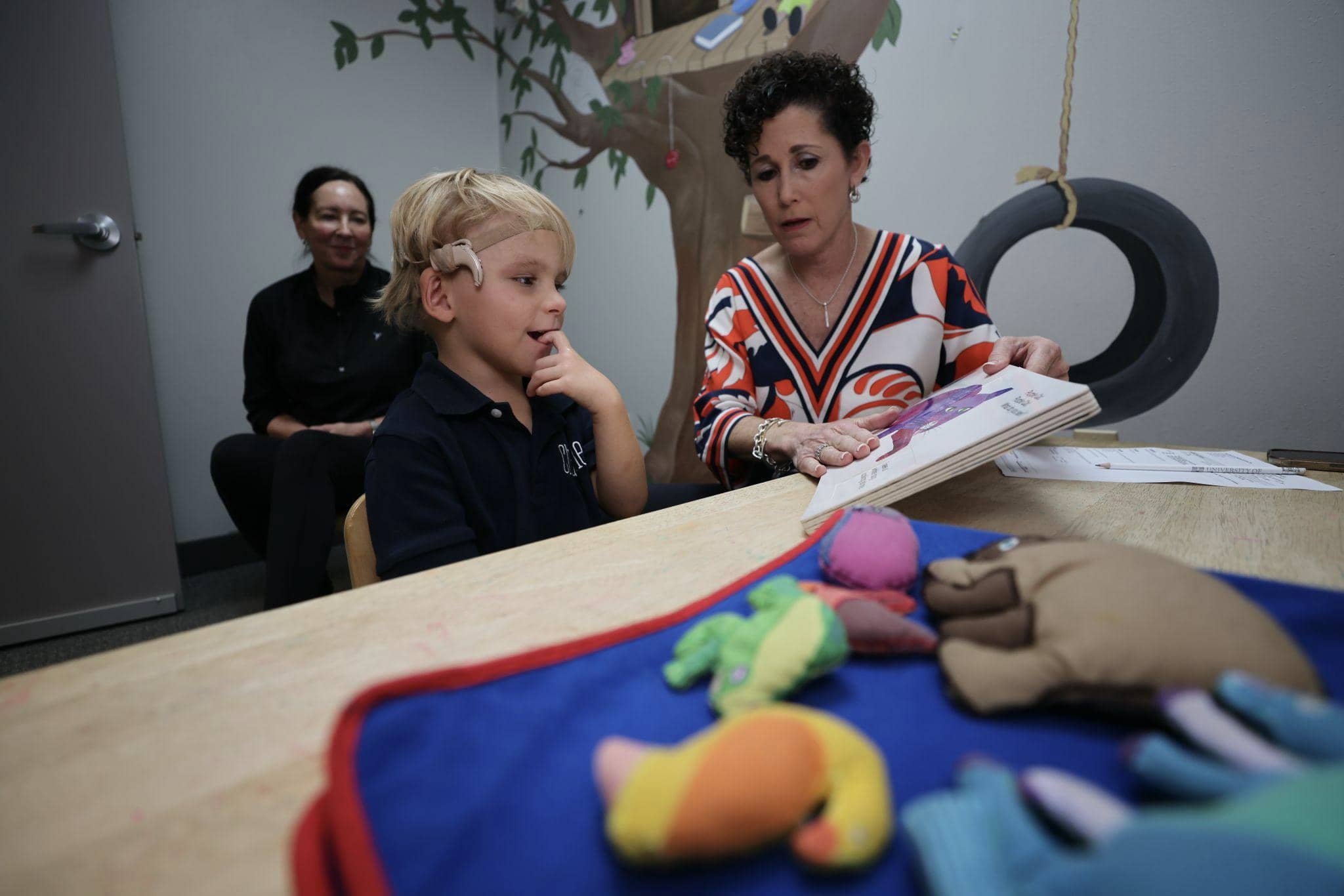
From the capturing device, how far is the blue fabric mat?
0.25 m

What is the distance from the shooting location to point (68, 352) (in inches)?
70.4

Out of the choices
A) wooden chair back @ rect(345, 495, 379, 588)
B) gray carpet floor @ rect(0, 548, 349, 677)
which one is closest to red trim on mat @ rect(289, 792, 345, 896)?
wooden chair back @ rect(345, 495, 379, 588)

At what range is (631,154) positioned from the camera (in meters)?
2.48

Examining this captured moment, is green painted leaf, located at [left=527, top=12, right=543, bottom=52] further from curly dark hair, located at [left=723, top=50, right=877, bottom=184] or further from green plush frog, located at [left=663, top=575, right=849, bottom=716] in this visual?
green plush frog, located at [left=663, top=575, right=849, bottom=716]

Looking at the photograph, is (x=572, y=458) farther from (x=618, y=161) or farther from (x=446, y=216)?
(x=618, y=161)

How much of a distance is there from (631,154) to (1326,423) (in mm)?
2156

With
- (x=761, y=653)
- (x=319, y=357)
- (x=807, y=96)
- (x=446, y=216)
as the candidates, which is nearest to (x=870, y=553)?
(x=761, y=653)

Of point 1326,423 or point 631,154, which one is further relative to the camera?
point 631,154

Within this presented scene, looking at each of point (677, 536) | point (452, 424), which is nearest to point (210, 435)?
point (452, 424)

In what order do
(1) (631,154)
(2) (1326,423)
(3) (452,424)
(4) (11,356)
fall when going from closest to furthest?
(3) (452,424)
(2) (1326,423)
(4) (11,356)
(1) (631,154)

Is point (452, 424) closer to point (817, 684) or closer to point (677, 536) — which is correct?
point (677, 536)

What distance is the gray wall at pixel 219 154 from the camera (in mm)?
2256

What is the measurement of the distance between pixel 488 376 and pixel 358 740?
0.71 metres

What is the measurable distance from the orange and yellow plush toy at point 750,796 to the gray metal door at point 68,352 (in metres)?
2.24
